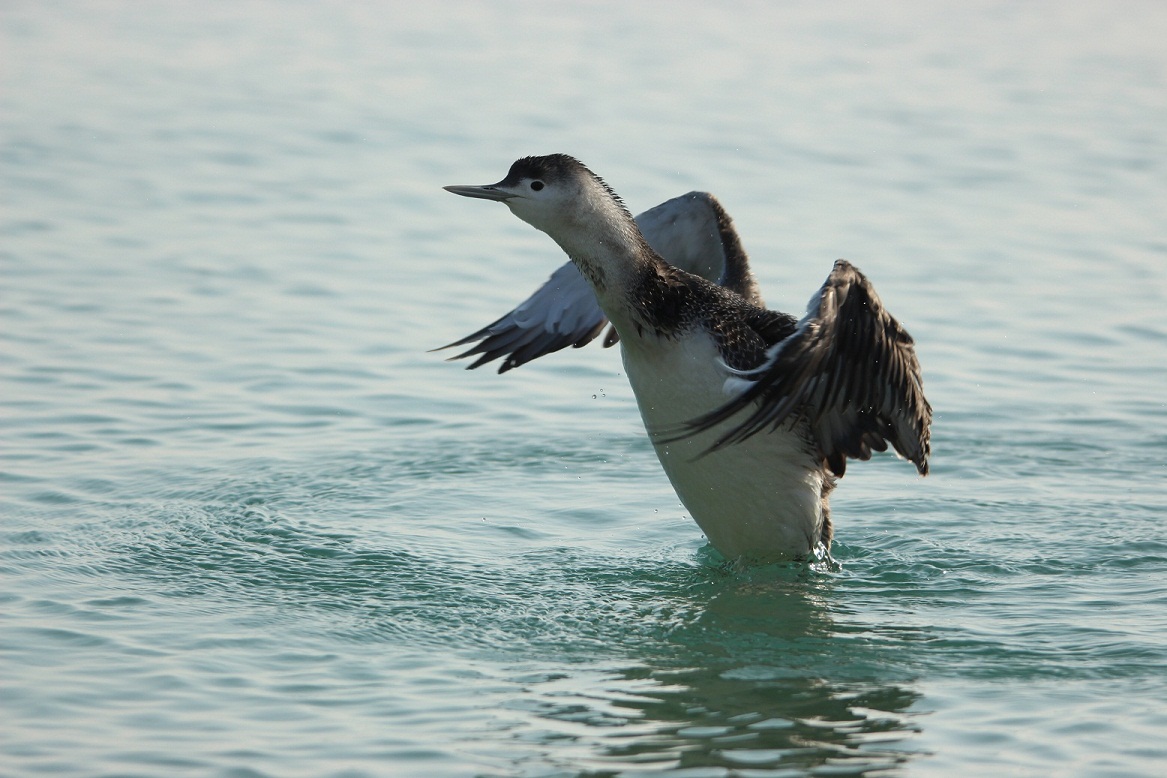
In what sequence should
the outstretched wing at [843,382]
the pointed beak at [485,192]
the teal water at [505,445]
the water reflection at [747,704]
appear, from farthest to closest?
1. the pointed beak at [485,192]
2. the outstretched wing at [843,382]
3. the teal water at [505,445]
4. the water reflection at [747,704]

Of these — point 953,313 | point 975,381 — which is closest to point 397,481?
point 975,381

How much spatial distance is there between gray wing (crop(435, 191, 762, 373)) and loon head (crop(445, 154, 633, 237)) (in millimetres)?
1504

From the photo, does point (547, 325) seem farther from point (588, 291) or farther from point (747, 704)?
point (747, 704)

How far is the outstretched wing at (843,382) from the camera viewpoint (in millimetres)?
6531

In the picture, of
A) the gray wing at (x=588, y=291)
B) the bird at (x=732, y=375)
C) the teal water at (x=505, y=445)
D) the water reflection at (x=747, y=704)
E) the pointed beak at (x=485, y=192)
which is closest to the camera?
the water reflection at (x=747, y=704)

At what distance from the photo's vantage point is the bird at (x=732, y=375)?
272 inches

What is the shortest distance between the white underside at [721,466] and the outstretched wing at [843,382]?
158 millimetres

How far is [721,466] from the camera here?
24.8 ft

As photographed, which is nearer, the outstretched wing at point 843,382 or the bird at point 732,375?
the outstretched wing at point 843,382

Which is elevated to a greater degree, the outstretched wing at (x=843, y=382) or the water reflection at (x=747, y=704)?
the outstretched wing at (x=843, y=382)

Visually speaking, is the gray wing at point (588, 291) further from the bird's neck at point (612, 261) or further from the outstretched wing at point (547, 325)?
the bird's neck at point (612, 261)

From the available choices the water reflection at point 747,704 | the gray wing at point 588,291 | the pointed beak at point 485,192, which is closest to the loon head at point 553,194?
the pointed beak at point 485,192

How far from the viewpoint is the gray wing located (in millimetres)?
8852

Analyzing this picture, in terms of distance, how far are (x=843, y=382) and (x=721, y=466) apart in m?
0.88
